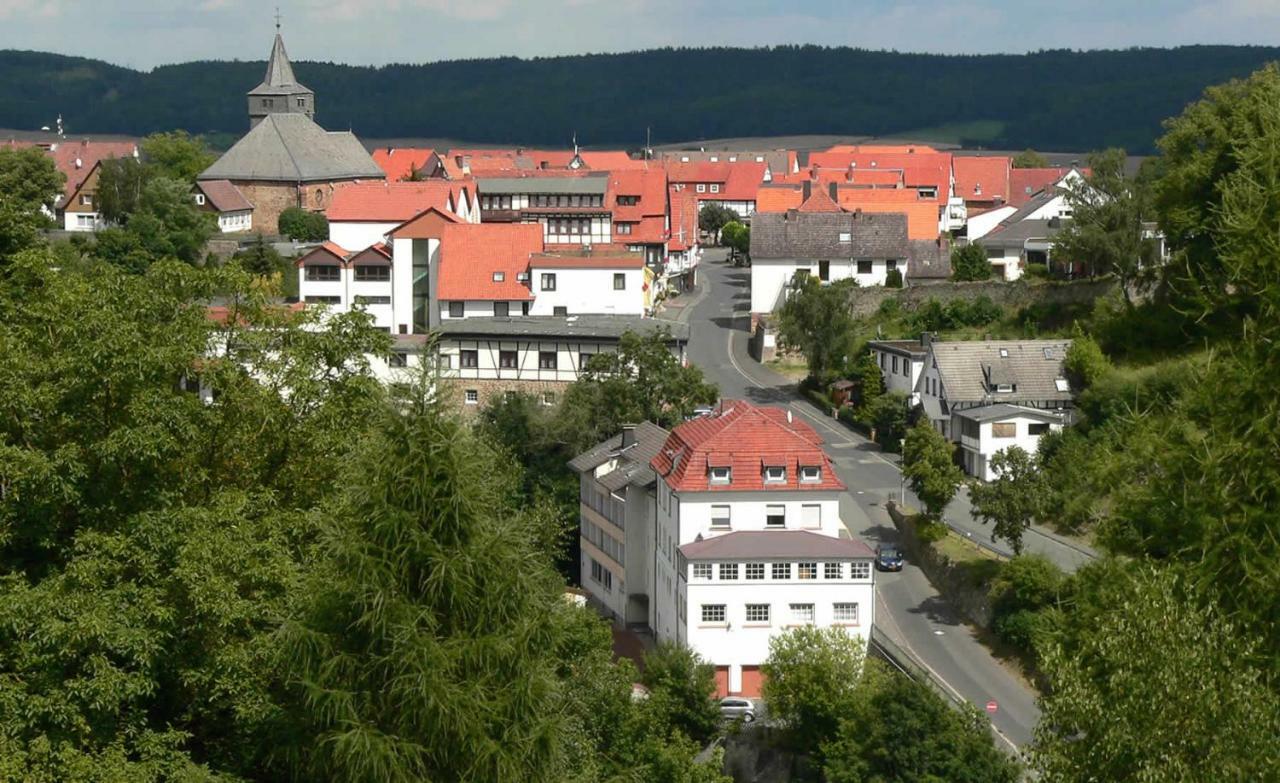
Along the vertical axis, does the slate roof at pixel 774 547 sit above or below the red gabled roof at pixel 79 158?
below

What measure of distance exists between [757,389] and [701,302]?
1731 centimetres

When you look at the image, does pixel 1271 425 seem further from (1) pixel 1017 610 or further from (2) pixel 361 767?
(1) pixel 1017 610

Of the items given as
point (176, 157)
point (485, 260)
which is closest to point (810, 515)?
point (485, 260)

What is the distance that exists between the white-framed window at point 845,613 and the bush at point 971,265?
87.6ft

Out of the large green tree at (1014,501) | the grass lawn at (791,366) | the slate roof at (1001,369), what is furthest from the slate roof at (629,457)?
the grass lawn at (791,366)

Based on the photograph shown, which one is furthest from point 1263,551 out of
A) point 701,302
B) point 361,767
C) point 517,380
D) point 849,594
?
point 701,302

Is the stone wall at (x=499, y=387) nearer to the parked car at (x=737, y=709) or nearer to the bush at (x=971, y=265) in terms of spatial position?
the bush at (x=971, y=265)

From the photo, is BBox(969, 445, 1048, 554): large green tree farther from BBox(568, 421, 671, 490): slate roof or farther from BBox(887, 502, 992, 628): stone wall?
BBox(568, 421, 671, 490): slate roof

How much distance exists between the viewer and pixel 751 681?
113ft

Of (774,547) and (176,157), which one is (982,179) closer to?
(176,157)

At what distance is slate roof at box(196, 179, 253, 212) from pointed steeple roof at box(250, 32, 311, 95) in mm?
28917

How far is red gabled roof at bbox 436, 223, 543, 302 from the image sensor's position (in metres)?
56.1

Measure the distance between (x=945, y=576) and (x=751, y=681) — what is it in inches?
225

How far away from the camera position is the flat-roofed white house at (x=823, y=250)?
61906 millimetres
